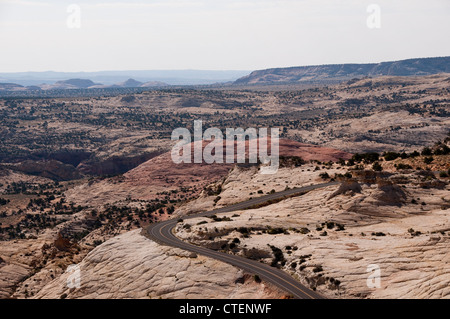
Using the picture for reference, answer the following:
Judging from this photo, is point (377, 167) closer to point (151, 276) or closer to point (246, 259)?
point (246, 259)

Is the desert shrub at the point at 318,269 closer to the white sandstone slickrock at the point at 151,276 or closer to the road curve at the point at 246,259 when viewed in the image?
the road curve at the point at 246,259

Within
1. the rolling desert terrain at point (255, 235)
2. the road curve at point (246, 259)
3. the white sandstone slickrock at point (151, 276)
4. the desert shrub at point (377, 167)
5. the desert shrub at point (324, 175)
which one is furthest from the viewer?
the desert shrub at point (324, 175)

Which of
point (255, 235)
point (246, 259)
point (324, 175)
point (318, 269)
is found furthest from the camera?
point (324, 175)

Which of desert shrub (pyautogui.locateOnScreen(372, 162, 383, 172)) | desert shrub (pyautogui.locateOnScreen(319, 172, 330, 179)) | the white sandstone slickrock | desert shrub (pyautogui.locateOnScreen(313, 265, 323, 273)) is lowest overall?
the white sandstone slickrock

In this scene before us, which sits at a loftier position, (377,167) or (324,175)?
(377,167)

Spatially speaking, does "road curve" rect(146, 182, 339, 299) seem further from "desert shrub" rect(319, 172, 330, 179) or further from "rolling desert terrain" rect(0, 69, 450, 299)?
"desert shrub" rect(319, 172, 330, 179)

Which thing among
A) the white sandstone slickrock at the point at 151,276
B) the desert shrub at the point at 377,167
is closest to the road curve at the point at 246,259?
the white sandstone slickrock at the point at 151,276

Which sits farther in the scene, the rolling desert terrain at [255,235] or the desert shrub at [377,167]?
the desert shrub at [377,167]

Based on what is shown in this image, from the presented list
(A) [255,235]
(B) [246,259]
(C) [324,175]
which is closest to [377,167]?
(C) [324,175]

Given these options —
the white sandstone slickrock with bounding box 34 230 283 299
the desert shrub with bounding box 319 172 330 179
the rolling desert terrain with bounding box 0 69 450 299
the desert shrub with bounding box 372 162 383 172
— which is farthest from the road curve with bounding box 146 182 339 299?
the desert shrub with bounding box 372 162 383 172

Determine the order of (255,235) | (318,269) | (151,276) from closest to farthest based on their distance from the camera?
1. (318,269)
2. (151,276)
3. (255,235)
